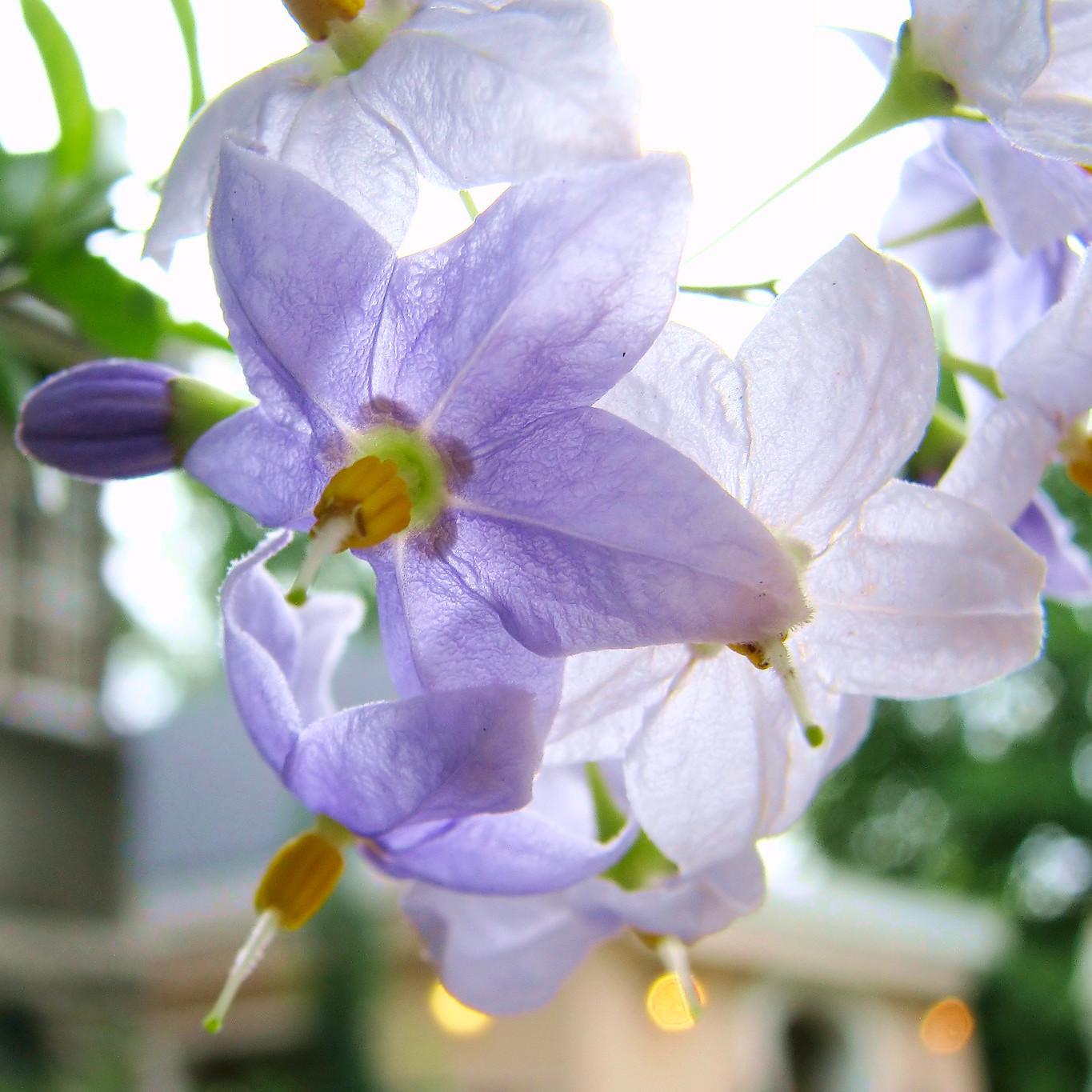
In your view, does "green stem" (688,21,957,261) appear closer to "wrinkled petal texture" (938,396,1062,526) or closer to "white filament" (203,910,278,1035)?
"wrinkled petal texture" (938,396,1062,526)

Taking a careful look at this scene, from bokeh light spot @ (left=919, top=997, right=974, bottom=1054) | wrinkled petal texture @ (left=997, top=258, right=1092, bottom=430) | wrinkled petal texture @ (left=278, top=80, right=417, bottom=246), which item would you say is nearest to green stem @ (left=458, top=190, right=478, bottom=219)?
wrinkled petal texture @ (left=278, top=80, right=417, bottom=246)

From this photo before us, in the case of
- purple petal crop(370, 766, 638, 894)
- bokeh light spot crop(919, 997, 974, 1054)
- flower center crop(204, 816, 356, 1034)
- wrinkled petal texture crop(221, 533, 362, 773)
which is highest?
wrinkled petal texture crop(221, 533, 362, 773)

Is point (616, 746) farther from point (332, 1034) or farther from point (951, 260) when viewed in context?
point (332, 1034)

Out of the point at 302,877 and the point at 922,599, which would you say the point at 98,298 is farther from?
the point at 922,599

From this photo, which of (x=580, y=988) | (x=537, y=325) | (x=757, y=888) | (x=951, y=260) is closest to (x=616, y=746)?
(x=757, y=888)

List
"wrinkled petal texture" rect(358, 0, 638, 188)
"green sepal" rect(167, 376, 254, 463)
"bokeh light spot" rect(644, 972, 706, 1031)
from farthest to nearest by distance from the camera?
1. "bokeh light spot" rect(644, 972, 706, 1031)
2. "green sepal" rect(167, 376, 254, 463)
3. "wrinkled petal texture" rect(358, 0, 638, 188)

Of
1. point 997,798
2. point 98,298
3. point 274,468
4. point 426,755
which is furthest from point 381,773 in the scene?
point 997,798

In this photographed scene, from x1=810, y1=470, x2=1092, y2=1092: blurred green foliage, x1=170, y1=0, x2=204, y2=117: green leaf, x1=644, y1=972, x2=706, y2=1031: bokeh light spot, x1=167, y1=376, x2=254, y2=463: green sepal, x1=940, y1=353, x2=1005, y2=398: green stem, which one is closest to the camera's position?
x1=167, y1=376, x2=254, y2=463: green sepal
